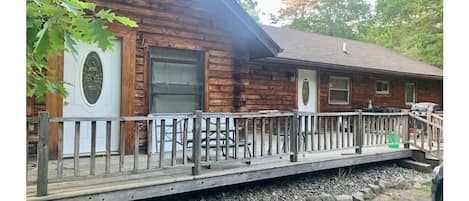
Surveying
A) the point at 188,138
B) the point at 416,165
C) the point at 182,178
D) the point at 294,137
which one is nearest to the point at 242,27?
the point at 188,138

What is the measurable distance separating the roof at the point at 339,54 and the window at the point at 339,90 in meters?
0.56

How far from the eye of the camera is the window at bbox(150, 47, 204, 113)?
559 cm

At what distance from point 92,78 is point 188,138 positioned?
61.2 inches

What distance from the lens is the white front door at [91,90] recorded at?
191 inches

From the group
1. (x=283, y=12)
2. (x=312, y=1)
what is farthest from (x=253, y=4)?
(x=312, y=1)

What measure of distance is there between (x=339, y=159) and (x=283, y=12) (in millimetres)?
18024

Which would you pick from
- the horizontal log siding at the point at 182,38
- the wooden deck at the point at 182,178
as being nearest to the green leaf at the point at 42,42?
the wooden deck at the point at 182,178

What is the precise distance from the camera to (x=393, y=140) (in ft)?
21.6

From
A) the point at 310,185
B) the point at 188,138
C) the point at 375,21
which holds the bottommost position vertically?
the point at 310,185

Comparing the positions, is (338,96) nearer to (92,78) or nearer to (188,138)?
(188,138)

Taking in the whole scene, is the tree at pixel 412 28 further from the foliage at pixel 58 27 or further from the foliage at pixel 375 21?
the foliage at pixel 58 27

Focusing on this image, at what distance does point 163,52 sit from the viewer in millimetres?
5664

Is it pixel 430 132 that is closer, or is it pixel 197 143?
pixel 197 143
